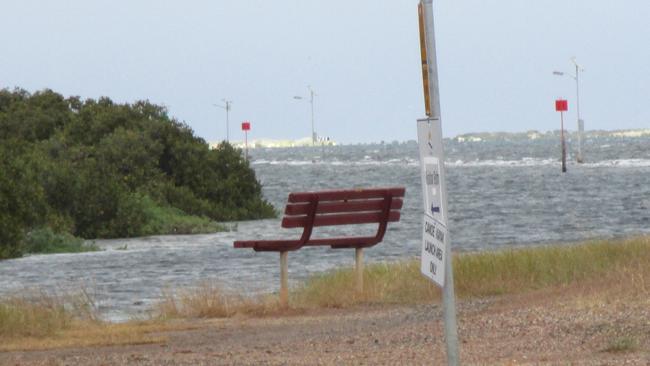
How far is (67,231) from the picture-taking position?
3303 centimetres

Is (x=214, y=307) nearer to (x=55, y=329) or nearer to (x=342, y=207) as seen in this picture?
(x=342, y=207)

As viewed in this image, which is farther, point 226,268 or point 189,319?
point 226,268

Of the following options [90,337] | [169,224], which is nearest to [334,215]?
[90,337]

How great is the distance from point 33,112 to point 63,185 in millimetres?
9540

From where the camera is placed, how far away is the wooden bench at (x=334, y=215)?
1784 cm

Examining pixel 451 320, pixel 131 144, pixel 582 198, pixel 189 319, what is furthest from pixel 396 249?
pixel 582 198

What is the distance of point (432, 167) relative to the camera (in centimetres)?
909

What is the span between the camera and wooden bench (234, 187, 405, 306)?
17841 millimetres

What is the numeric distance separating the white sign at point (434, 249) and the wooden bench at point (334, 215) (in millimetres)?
8443

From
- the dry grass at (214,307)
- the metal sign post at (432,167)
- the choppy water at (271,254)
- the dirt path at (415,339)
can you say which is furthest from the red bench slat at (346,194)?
the metal sign post at (432,167)

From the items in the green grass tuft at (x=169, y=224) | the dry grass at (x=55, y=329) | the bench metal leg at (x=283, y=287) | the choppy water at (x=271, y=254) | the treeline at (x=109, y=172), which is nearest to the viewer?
the dry grass at (x=55, y=329)

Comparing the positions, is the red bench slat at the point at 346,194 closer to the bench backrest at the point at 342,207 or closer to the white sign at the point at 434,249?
the bench backrest at the point at 342,207

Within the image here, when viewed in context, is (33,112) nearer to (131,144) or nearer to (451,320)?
(131,144)

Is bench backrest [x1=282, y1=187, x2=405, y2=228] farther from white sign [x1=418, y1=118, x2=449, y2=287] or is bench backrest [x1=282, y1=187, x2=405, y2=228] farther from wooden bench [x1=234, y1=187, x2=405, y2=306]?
white sign [x1=418, y1=118, x2=449, y2=287]
